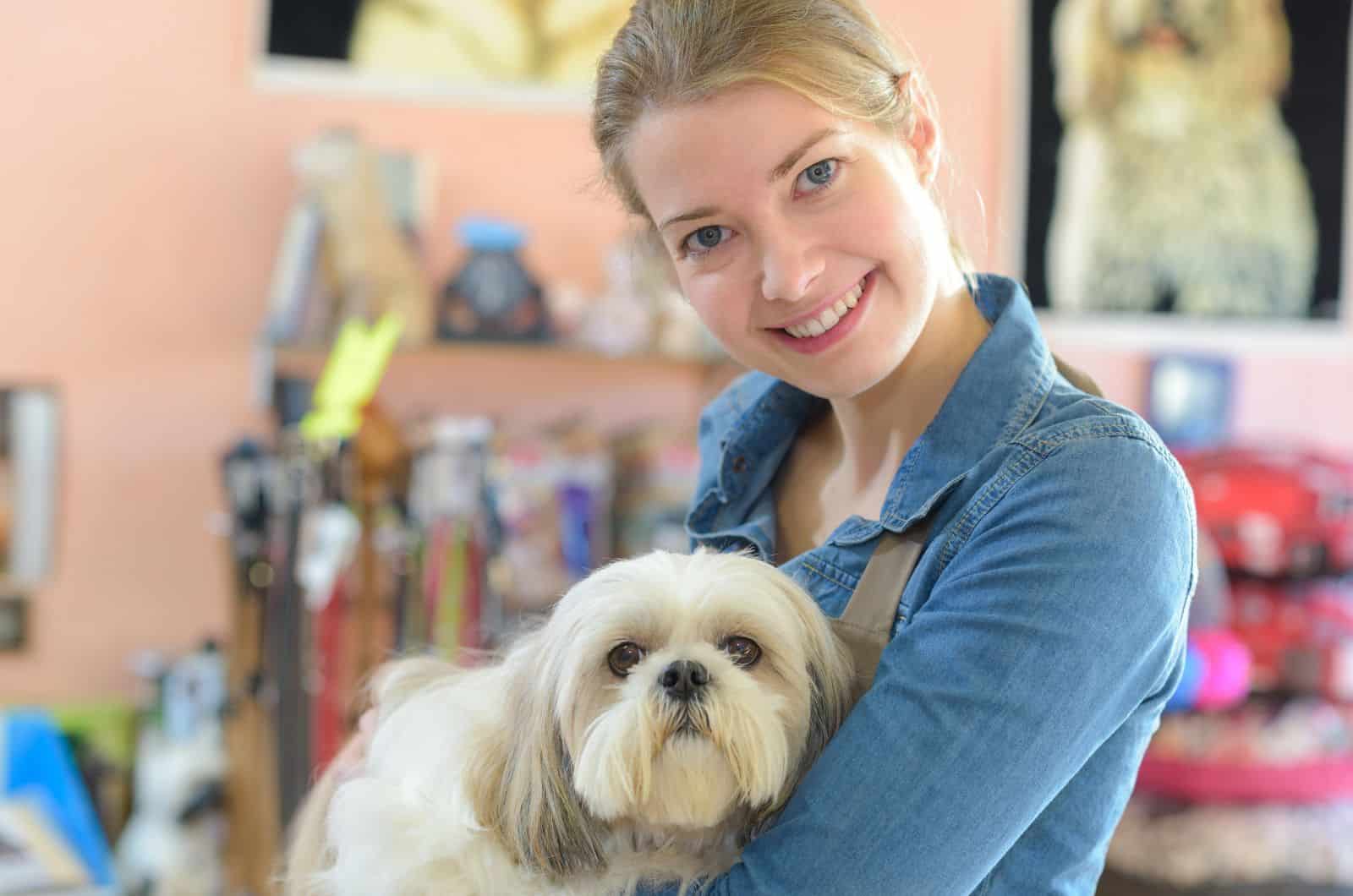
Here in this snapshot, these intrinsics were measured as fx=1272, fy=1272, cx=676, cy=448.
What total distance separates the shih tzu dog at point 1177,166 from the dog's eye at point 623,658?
10.9 feet

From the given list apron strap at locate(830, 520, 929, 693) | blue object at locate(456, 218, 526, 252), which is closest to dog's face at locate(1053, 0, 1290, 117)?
blue object at locate(456, 218, 526, 252)

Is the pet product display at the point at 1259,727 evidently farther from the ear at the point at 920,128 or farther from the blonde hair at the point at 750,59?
the blonde hair at the point at 750,59

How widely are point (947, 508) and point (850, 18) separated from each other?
47 centimetres

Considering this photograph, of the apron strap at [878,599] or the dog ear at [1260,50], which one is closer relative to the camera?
the apron strap at [878,599]

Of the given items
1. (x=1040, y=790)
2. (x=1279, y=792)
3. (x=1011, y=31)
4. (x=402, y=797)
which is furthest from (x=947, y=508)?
(x=1011, y=31)

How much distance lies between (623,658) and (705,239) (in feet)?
1.30

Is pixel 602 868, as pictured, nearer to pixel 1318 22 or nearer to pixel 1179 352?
pixel 1179 352

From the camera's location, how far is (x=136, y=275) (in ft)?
11.9

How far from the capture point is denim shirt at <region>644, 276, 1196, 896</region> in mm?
938

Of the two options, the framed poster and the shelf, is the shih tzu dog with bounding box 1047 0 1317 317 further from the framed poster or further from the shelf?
the framed poster

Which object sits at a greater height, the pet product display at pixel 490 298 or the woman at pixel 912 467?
the pet product display at pixel 490 298

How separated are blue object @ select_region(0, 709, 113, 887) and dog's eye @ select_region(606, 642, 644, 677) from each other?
2.45m

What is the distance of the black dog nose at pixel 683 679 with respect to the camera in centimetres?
109

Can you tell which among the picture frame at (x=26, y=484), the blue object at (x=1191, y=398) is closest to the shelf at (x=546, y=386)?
the picture frame at (x=26, y=484)
